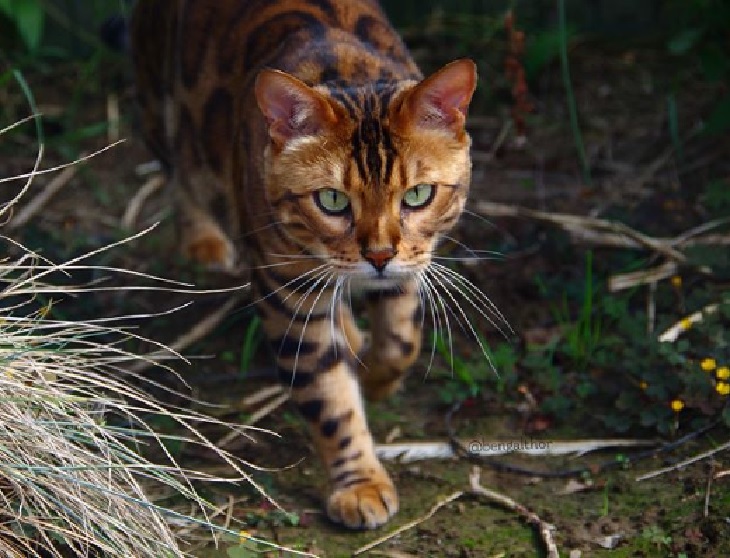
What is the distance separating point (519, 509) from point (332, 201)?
0.85 m

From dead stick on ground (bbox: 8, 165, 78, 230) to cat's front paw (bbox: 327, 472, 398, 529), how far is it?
1755 mm

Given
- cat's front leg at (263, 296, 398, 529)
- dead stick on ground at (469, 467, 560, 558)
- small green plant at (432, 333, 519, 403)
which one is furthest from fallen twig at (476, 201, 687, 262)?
cat's front leg at (263, 296, 398, 529)

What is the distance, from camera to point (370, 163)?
2.84 metres

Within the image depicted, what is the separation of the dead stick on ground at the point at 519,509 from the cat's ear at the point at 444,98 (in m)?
0.87

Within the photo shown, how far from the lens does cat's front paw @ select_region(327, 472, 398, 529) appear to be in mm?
2977

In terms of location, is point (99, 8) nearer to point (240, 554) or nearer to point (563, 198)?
point (563, 198)

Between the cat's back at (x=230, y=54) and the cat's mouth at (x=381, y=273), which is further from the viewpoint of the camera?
the cat's back at (x=230, y=54)

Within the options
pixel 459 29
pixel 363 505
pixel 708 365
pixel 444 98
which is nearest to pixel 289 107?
pixel 444 98

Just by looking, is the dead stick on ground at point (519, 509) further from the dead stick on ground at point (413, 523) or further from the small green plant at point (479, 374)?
the small green plant at point (479, 374)

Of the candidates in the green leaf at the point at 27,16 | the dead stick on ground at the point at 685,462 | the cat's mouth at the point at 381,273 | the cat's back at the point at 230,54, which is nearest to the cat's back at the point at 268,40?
the cat's back at the point at 230,54

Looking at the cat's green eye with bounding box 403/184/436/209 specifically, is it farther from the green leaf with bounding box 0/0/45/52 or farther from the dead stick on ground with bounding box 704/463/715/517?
the green leaf with bounding box 0/0/45/52

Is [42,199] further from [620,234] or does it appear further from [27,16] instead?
[620,234]

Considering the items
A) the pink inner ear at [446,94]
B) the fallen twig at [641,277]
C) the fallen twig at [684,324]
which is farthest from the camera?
the fallen twig at [641,277]

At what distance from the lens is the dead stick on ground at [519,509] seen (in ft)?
9.37
